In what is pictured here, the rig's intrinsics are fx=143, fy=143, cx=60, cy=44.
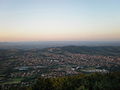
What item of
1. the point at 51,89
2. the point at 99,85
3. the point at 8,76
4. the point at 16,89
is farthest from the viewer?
the point at 8,76

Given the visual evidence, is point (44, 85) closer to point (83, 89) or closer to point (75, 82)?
point (75, 82)

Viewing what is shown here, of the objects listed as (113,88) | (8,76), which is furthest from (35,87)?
(8,76)

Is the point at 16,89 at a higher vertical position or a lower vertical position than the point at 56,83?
lower

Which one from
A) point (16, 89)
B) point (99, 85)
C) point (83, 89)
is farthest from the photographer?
point (16, 89)

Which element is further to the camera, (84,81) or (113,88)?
(84,81)

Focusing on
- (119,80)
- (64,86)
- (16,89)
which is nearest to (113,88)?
(119,80)

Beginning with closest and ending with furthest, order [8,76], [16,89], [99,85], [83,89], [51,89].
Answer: [83,89]
[99,85]
[51,89]
[16,89]
[8,76]

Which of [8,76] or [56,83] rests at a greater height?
[56,83]

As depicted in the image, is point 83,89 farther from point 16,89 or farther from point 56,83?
point 16,89

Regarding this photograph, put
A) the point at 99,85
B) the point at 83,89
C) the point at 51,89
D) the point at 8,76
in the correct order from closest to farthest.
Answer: the point at 83,89
the point at 99,85
the point at 51,89
the point at 8,76
